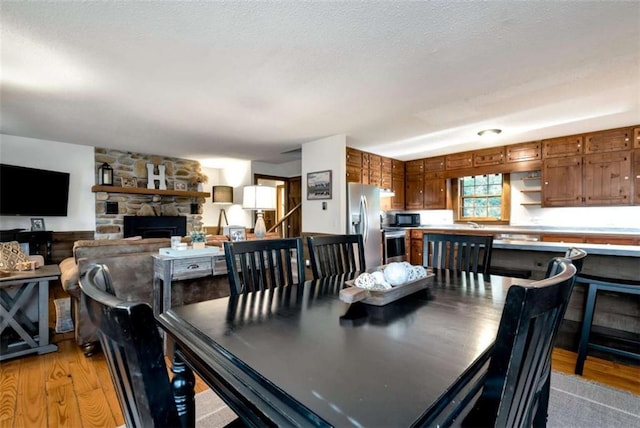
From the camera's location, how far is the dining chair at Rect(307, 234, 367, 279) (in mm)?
1857

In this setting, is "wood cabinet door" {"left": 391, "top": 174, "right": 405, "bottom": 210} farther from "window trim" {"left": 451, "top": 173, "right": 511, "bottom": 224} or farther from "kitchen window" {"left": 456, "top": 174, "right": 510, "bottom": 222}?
"kitchen window" {"left": 456, "top": 174, "right": 510, "bottom": 222}

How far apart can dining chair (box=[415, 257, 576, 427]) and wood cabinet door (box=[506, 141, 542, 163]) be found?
4.96 meters

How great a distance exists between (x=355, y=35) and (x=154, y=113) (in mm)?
2639

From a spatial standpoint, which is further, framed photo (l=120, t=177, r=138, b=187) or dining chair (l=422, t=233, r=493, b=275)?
framed photo (l=120, t=177, r=138, b=187)

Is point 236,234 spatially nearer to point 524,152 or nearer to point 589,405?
point 589,405

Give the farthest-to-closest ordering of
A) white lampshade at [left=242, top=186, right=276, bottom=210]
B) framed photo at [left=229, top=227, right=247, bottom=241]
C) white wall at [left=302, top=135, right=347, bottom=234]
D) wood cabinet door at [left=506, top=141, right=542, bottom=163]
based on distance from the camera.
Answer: wood cabinet door at [left=506, top=141, right=542, bottom=163] < white wall at [left=302, top=135, right=347, bottom=234] < white lampshade at [left=242, top=186, right=276, bottom=210] < framed photo at [left=229, top=227, right=247, bottom=241]

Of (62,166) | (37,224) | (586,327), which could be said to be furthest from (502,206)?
(37,224)

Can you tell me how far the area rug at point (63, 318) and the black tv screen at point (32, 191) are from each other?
8.27 ft

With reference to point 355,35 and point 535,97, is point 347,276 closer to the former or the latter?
point 355,35

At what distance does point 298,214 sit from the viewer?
689 cm

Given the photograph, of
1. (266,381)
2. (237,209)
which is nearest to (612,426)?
(266,381)

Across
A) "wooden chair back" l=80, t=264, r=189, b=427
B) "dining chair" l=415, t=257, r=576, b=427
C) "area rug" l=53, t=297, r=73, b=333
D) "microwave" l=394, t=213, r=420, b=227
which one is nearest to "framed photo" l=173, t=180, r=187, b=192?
"area rug" l=53, t=297, r=73, b=333

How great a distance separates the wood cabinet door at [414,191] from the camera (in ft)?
19.6

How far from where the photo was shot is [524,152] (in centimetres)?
470
